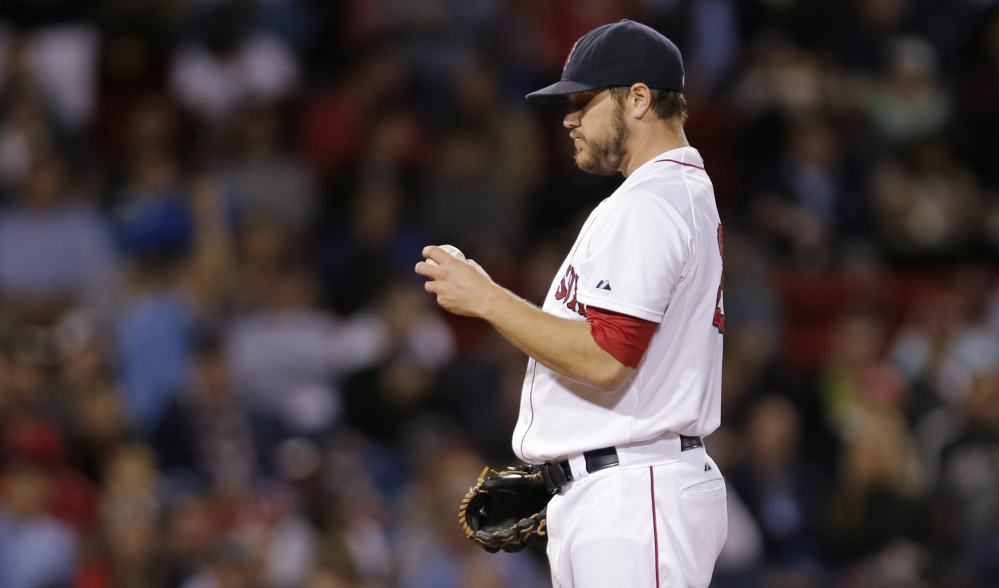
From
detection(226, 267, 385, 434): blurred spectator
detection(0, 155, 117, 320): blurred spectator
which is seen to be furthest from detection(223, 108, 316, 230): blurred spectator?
detection(0, 155, 117, 320): blurred spectator

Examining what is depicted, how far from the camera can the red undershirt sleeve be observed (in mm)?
2818

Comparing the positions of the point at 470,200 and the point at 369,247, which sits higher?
the point at 470,200

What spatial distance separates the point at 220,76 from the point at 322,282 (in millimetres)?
1830

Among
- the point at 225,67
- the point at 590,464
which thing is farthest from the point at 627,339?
the point at 225,67

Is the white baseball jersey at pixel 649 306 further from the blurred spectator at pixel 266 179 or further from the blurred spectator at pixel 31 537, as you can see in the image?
the blurred spectator at pixel 266 179

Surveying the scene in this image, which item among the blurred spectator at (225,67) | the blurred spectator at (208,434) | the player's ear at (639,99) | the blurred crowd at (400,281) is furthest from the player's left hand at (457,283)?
the blurred spectator at (225,67)

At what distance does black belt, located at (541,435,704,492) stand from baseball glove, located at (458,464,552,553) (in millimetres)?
199

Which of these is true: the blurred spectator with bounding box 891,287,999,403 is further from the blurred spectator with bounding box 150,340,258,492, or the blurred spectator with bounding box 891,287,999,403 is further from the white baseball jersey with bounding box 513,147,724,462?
the white baseball jersey with bounding box 513,147,724,462

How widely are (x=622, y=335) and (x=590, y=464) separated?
354 millimetres

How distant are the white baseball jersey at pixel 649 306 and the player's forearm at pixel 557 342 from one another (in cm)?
9

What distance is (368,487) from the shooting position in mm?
6703

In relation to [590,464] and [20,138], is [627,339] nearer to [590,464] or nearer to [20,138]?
[590,464]

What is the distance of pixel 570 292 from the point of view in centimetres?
302

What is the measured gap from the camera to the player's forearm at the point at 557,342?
282 centimetres
